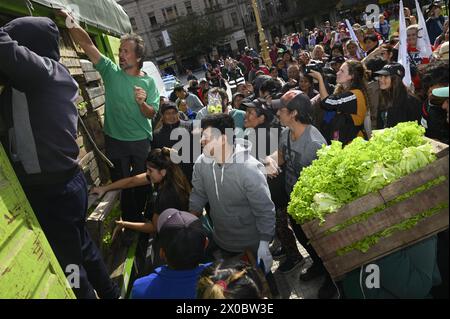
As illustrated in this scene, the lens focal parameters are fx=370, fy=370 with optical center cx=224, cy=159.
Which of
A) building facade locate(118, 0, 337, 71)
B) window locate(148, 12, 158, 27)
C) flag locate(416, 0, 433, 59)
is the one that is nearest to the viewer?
flag locate(416, 0, 433, 59)

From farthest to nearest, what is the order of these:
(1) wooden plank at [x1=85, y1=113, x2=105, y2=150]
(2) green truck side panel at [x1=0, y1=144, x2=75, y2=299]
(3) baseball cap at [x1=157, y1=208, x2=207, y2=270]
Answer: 1. (1) wooden plank at [x1=85, y1=113, x2=105, y2=150]
2. (3) baseball cap at [x1=157, y1=208, x2=207, y2=270]
3. (2) green truck side panel at [x1=0, y1=144, x2=75, y2=299]

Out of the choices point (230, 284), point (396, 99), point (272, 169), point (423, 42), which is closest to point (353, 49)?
point (423, 42)

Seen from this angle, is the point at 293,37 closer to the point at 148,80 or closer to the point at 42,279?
the point at 148,80

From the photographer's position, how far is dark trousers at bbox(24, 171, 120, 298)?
244 cm

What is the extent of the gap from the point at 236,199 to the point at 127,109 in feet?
5.12

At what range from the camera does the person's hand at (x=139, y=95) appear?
12.4 ft

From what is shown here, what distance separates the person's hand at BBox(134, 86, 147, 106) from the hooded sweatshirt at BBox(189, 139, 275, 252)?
2.98ft

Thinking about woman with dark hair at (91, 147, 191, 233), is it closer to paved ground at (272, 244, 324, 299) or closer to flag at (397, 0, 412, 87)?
paved ground at (272, 244, 324, 299)

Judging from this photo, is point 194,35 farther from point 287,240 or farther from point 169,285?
point 169,285

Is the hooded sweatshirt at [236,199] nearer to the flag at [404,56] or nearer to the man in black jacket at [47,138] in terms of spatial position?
the man in black jacket at [47,138]

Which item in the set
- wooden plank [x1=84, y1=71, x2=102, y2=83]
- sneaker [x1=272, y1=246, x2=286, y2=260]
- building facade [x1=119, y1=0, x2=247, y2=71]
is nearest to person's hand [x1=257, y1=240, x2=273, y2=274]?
sneaker [x1=272, y1=246, x2=286, y2=260]

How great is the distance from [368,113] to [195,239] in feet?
10.2

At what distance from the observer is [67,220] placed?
250 centimetres

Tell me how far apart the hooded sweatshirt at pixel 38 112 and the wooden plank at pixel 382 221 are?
180 centimetres
